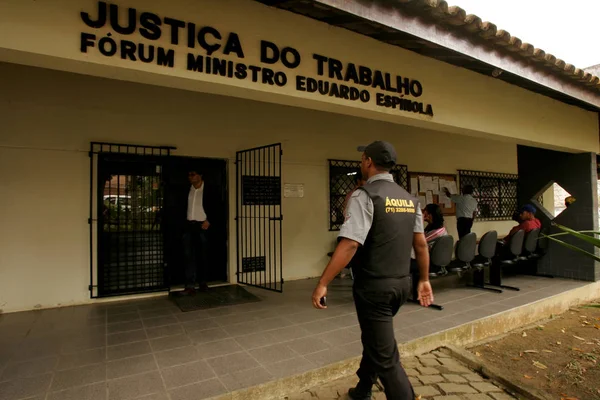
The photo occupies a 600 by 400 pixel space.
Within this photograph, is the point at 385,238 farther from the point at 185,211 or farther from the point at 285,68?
the point at 185,211

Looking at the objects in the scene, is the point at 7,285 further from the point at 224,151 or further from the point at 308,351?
the point at 308,351

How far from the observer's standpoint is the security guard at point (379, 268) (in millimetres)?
1905

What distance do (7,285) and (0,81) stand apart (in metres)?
2.18

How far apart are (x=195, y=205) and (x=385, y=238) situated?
3107mm

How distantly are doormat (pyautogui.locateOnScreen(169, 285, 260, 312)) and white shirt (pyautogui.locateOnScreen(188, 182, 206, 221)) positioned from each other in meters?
0.97

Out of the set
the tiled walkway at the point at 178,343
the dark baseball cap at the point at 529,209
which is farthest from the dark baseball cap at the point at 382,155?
the dark baseball cap at the point at 529,209

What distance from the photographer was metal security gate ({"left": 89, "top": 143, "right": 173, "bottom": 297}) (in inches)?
161

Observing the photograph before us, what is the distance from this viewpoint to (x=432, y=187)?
7.04 m

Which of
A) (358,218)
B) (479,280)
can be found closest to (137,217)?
(358,218)

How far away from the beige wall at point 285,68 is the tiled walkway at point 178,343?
2.04m

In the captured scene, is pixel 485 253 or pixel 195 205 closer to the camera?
pixel 195 205

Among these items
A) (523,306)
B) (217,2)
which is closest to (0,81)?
(217,2)

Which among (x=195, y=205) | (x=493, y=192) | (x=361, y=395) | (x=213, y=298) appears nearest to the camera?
(x=361, y=395)

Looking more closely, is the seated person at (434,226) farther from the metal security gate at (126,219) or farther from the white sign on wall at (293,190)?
the metal security gate at (126,219)
